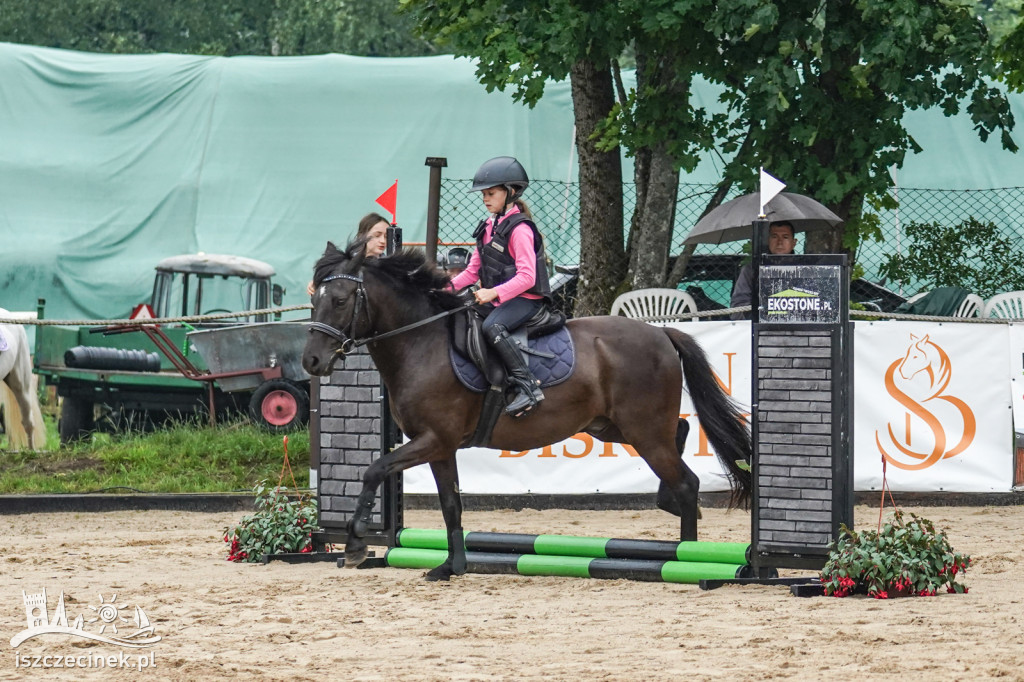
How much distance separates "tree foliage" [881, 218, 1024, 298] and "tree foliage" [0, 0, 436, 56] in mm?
20989

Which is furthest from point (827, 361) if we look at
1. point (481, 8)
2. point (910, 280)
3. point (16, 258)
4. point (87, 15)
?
point (87, 15)

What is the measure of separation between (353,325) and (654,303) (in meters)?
5.35

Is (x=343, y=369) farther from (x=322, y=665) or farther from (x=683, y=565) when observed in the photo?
(x=322, y=665)

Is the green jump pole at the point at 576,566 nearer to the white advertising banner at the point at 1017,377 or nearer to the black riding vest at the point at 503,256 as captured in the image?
the black riding vest at the point at 503,256

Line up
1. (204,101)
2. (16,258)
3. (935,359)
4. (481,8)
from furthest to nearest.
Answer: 1. (204,101)
2. (16,258)
3. (481,8)
4. (935,359)

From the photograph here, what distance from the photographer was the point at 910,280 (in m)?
16.3

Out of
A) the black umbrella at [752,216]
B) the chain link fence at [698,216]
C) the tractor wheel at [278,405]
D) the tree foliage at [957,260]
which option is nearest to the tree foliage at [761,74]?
the black umbrella at [752,216]

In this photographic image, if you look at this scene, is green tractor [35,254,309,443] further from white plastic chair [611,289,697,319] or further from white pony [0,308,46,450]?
white plastic chair [611,289,697,319]

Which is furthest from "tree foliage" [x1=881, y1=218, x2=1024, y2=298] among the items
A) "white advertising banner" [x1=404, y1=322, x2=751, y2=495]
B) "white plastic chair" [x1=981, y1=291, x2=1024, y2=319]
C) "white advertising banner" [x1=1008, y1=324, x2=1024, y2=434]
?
"white advertising banner" [x1=404, y1=322, x2=751, y2=495]

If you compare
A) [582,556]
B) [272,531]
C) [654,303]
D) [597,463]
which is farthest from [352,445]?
[654,303]

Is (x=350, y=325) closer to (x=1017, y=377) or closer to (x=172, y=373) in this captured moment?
(x=1017, y=377)

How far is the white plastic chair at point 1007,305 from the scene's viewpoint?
44.3 ft

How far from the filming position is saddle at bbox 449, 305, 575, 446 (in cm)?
832

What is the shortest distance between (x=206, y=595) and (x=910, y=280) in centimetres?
1077
